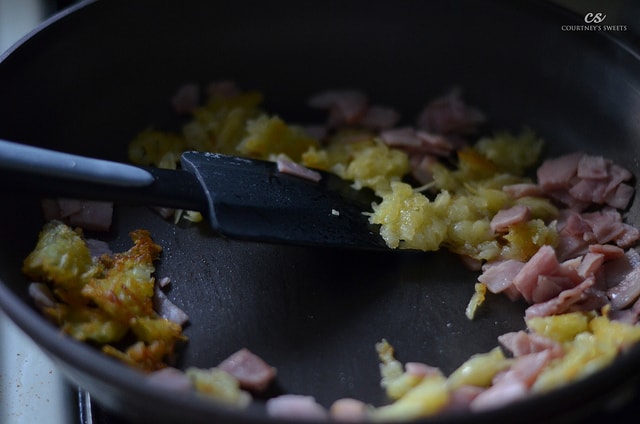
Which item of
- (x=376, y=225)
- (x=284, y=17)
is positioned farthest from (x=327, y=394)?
(x=284, y=17)

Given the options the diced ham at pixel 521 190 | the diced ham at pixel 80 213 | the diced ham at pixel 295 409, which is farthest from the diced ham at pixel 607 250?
the diced ham at pixel 80 213

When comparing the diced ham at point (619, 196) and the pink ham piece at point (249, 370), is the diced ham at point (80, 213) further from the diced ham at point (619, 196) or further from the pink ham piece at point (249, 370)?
the diced ham at point (619, 196)

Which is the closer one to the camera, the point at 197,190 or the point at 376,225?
the point at 197,190

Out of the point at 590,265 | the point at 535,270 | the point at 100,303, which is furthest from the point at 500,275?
the point at 100,303

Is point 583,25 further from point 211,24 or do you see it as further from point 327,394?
point 327,394

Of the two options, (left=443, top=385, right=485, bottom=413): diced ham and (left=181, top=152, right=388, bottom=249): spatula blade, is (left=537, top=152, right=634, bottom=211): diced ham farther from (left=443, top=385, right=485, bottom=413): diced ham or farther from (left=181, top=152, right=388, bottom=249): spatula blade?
(left=443, top=385, right=485, bottom=413): diced ham
